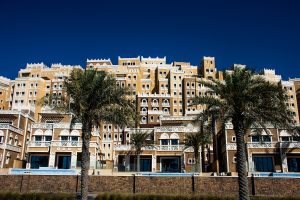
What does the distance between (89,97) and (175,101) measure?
3394 inches

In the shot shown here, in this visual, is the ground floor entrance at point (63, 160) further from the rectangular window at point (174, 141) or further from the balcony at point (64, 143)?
the rectangular window at point (174, 141)

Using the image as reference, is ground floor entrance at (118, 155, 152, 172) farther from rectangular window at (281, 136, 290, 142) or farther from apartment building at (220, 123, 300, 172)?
rectangular window at (281, 136, 290, 142)

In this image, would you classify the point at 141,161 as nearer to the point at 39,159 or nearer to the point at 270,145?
the point at 39,159

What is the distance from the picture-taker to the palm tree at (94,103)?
30.4 meters

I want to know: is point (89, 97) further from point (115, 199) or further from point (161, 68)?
point (161, 68)

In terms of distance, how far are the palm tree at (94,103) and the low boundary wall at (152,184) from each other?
794cm

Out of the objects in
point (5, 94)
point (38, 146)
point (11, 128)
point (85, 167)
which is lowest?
point (85, 167)

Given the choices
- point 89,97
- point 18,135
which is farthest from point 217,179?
point 18,135

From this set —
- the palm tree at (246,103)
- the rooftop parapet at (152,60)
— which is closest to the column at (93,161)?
the palm tree at (246,103)

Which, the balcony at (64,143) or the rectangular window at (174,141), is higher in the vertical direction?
the rectangular window at (174,141)

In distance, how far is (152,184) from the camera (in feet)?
122

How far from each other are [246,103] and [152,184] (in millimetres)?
14368

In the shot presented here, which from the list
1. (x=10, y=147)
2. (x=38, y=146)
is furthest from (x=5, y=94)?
(x=38, y=146)

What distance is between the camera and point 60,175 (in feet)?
123
